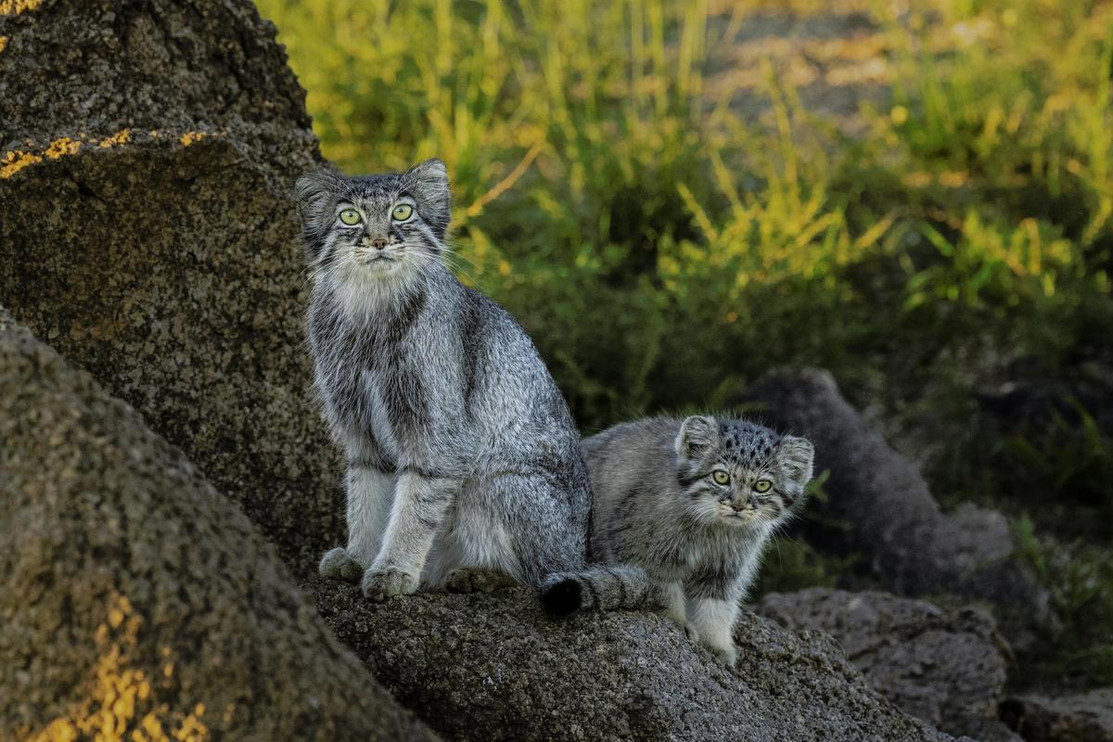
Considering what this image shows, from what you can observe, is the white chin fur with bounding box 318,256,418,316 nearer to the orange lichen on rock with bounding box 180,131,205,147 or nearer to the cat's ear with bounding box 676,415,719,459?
the orange lichen on rock with bounding box 180,131,205,147

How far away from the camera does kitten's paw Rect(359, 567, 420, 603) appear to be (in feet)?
14.3

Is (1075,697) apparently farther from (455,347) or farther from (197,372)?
(197,372)

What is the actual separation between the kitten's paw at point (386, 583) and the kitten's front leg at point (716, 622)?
3.83 feet

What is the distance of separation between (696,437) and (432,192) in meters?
1.44

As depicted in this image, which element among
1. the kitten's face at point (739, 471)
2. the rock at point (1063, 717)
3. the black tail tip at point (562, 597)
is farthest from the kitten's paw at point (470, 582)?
the rock at point (1063, 717)

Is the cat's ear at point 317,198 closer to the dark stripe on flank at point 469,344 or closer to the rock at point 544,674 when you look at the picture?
the dark stripe on flank at point 469,344

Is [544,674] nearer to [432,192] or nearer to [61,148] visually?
[432,192]

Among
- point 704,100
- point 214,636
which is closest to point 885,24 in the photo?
point 704,100

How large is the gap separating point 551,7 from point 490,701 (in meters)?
8.36

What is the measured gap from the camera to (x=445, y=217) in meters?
4.84

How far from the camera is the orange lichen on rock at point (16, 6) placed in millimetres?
4758

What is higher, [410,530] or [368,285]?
[368,285]

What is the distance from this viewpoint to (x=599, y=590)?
448cm

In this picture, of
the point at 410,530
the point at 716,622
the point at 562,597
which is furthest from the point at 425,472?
the point at 716,622
